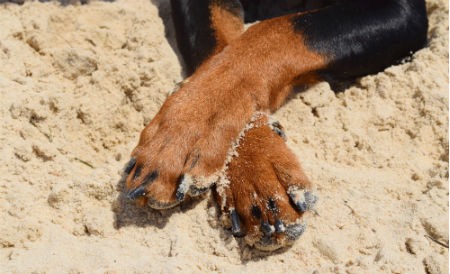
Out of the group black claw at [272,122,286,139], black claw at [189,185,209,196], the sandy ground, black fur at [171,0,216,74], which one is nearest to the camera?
the sandy ground

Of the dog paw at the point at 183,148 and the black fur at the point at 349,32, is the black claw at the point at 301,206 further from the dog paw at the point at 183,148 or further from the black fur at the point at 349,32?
the black fur at the point at 349,32

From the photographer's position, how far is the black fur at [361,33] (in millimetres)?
2477

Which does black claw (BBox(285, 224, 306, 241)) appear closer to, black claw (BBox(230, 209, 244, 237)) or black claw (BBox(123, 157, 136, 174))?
black claw (BBox(230, 209, 244, 237))

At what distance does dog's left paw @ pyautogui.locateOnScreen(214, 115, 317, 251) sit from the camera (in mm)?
1859

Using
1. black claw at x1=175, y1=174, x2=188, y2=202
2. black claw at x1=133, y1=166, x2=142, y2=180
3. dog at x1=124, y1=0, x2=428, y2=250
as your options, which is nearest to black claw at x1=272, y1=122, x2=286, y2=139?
dog at x1=124, y1=0, x2=428, y2=250

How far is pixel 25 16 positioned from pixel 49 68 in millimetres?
429

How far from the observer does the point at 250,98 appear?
2229 mm

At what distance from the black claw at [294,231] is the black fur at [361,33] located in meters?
0.92

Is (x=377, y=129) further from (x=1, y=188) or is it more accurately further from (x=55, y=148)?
(x=1, y=188)

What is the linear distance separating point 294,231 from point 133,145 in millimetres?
858

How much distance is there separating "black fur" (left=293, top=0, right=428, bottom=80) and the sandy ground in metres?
0.09

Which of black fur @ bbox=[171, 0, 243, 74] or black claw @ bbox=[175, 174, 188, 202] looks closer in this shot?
black claw @ bbox=[175, 174, 188, 202]

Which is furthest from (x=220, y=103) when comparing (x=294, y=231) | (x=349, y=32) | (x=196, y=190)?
(x=349, y=32)

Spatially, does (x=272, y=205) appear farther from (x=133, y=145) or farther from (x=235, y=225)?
(x=133, y=145)
